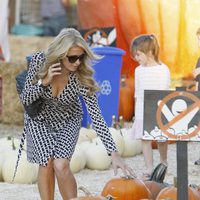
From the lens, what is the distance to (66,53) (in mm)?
5801

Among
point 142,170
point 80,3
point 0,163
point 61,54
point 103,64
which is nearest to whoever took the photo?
point 61,54

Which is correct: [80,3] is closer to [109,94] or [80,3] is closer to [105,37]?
[105,37]

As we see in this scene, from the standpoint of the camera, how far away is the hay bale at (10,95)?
1226cm

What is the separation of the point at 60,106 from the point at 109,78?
17.9 ft

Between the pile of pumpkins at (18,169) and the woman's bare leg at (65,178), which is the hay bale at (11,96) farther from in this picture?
the woman's bare leg at (65,178)

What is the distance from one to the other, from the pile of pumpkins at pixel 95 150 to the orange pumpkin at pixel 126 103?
2266 millimetres

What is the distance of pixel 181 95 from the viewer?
5289 mm

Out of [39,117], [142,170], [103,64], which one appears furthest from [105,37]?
[39,117]

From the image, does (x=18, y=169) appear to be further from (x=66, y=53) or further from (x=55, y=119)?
(x=66, y=53)

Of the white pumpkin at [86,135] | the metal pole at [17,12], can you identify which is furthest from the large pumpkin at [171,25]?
the metal pole at [17,12]

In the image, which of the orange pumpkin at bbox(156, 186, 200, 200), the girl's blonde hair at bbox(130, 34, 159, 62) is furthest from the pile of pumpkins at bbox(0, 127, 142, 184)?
the orange pumpkin at bbox(156, 186, 200, 200)

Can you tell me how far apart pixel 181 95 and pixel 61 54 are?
0.92 metres

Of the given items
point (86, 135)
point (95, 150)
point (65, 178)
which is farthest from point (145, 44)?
point (65, 178)

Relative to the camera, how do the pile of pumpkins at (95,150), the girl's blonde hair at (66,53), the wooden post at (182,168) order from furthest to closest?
the pile of pumpkins at (95,150), the girl's blonde hair at (66,53), the wooden post at (182,168)
